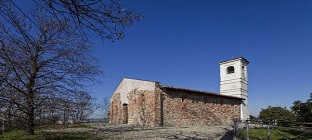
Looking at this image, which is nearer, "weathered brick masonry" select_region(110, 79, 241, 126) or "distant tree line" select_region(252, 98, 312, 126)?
"weathered brick masonry" select_region(110, 79, 241, 126)

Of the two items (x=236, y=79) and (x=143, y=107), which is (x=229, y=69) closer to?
(x=236, y=79)

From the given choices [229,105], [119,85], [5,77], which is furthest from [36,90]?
[229,105]

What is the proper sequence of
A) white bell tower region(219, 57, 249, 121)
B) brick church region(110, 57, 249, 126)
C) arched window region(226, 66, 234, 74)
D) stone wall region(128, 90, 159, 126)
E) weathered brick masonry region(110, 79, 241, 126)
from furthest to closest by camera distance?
arched window region(226, 66, 234, 74)
white bell tower region(219, 57, 249, 121)
brick church region(110, 57, 249, 126)
weathered brick masonry region(110, 79, 241, 126)
stone wall region(128, 90, 159, 126)

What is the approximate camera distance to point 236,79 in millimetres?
24531

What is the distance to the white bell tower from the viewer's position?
24.4 m

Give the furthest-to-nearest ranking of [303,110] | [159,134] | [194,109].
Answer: [303,110]
[194,109]
[159,134]

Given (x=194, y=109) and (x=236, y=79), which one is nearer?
(x=194, y=109)

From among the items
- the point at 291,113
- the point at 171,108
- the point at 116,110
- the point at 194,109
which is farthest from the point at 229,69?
the point at 116,110

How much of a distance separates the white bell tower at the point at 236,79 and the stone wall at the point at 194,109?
1.93m

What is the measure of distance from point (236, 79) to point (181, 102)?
29.7 feet

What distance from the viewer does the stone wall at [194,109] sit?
17797 mm

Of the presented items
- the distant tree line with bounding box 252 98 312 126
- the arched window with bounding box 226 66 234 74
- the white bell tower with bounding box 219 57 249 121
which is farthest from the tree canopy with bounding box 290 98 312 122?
the arched window with bounding box 226 66 234 74

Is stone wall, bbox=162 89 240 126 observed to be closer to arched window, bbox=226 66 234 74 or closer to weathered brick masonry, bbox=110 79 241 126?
weathered brick masonry, bbox=110 79 241 126

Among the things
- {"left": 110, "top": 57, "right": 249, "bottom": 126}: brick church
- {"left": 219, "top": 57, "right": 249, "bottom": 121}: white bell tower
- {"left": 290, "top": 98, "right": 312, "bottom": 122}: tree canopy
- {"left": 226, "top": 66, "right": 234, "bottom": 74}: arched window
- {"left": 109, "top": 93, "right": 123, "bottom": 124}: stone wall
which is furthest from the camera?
{"left": 226, "top": 66, "right": 234, "bottom": 74}: arched window
